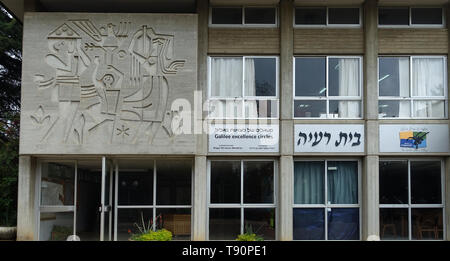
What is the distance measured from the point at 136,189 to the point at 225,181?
109 inches

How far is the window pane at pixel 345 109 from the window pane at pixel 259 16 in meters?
3.30

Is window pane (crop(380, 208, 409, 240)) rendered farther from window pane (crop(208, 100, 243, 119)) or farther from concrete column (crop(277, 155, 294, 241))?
window pane (crop(208, 100, 243, 119))

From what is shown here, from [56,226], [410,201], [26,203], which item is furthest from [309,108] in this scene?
[26,203]

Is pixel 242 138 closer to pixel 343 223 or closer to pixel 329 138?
pixel 329 138

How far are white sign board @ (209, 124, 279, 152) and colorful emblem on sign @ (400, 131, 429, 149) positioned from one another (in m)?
3.82

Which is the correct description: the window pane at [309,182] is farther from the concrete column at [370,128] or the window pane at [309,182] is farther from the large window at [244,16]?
the large window at [244,16]

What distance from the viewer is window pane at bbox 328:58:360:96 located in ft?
49.9

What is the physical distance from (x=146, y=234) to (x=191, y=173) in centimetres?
237

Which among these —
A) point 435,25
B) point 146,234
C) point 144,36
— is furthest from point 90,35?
point 435,25

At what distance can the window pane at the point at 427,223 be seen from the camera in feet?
48.6

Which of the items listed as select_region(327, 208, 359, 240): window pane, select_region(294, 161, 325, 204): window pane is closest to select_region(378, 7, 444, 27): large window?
select_region(294, 161, 325, 204): window pane

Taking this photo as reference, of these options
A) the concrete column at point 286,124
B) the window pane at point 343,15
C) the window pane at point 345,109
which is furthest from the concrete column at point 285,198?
the window pane at point 343,15

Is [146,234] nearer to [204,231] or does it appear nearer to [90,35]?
[204,231]

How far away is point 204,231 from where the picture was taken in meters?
14.6
